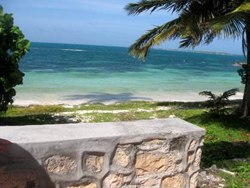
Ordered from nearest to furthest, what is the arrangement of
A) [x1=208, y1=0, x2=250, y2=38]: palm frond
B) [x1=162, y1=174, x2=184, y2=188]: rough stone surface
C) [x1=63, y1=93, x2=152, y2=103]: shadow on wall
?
[x1=162, y1=174, x2=184, y2=188]: rough stone surface
[x1=208, y1=0, x2=250, y2=38]: palm frond
[x1=63, y1=93, x2=152, y2=103]: shadow on wall

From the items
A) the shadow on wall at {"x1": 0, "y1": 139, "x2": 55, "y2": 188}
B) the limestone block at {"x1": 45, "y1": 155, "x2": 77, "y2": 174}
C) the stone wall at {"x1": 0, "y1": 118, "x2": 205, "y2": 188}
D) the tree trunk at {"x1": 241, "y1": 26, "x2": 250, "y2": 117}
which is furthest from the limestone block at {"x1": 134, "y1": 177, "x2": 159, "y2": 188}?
the tree trunk at {"x1": 241, "y1": 26, "x2": 250, "y2": 117}

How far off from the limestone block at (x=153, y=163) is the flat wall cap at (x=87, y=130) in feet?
0.66

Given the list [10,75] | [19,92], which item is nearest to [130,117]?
[10,75]

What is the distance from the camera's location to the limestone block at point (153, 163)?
92.8 inches

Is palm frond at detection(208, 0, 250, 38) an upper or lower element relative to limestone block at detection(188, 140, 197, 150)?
upper

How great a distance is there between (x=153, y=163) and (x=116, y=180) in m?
0.34

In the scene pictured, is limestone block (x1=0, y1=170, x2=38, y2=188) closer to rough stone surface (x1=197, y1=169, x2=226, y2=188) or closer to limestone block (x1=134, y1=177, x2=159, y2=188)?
limestone block (x1=134, y1=177, x2=159, y2=188)

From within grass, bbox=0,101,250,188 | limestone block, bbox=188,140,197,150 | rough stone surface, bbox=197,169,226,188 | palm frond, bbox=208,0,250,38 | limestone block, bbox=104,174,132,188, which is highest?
palm frond, bbox=208,0,250,38

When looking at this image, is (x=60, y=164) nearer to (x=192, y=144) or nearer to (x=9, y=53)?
(x=192, y=144)

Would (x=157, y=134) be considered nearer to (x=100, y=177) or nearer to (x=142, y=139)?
(x=142, y=139)

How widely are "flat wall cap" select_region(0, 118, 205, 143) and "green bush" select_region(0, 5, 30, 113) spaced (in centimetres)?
463

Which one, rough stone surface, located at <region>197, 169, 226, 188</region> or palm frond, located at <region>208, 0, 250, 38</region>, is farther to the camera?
palm frond, located at <region>208, 0, 250, 38</region>

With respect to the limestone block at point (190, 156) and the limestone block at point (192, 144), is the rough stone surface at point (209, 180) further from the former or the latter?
the limestone block at point (192, 144)

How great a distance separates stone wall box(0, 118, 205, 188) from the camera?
76.0 inches
